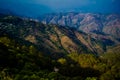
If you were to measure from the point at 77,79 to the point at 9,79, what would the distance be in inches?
2392

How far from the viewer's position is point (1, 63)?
18875 cm

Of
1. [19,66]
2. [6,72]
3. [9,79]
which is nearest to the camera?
[9,79]

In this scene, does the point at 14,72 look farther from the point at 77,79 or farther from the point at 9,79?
the point at 77,79

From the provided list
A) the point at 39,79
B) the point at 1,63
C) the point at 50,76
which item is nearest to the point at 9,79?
the point at 39,79

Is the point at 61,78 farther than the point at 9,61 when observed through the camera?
No

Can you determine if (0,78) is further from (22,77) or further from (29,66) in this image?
(29,66)

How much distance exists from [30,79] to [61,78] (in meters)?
30.1

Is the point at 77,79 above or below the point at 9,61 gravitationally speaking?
below

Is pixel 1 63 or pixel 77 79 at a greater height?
pixel 1 63

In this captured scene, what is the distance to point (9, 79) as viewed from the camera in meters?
140

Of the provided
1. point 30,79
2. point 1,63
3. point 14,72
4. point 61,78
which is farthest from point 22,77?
point 1,63

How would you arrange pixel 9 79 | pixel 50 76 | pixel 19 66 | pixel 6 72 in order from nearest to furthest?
pixel 9 79, pixel 6 72, pixel 50 76, pixel 19 66

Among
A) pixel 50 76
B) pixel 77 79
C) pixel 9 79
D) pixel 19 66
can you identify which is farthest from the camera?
pixel 19 66

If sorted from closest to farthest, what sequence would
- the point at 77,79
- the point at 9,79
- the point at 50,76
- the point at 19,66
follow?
the point at 9,79 < the point at 50,76 < the point at 77,79 < the point at 19,66
